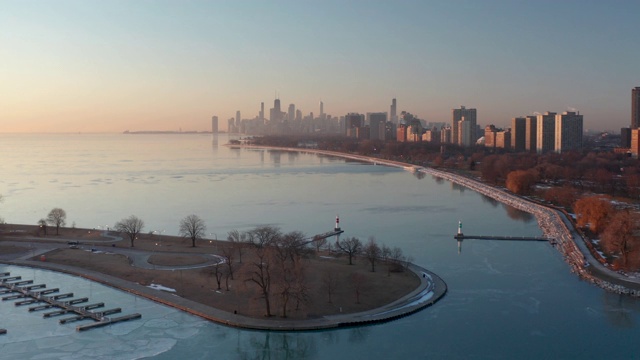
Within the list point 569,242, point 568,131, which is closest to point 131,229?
point 569,242

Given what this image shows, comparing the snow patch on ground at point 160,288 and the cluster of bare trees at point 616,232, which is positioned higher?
the cluster of bare trees at point 616,232

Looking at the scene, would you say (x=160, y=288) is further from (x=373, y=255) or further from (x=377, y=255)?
(x=377, y=255)

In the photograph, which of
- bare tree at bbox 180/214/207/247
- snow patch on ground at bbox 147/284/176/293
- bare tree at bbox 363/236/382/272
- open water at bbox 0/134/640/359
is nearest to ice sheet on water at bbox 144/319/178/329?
Answer: open water at bbox 0/134/640/359

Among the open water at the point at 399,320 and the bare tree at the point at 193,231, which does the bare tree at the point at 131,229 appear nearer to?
the bare tree at the point at 193,231

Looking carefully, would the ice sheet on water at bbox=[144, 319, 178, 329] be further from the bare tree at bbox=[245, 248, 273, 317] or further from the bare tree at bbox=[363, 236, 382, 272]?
the bare tree at bbox=[363, 236, 382, 272]

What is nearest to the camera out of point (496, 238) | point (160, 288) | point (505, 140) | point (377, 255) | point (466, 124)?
point (160, 288)

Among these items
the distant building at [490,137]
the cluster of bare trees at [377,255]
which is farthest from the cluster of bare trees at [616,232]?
the distant building at [490,137]

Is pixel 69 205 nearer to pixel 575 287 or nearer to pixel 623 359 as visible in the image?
pixel 575 287

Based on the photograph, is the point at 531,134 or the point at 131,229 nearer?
the point at 131,229
